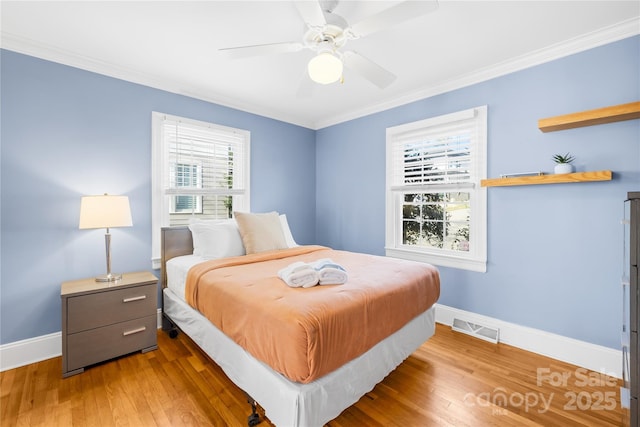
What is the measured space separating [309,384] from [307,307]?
37 cm

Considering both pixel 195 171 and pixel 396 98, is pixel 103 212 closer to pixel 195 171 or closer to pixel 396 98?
pixel 195 171

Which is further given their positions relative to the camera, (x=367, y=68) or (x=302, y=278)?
(x=367, y=68)

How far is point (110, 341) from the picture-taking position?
2.27 meters

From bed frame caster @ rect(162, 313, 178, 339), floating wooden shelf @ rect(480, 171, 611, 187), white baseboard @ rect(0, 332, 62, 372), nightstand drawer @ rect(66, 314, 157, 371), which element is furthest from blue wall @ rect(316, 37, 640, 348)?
white baseboard @ rect(0, 332, 62, 372)

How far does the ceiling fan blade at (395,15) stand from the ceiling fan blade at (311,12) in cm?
20

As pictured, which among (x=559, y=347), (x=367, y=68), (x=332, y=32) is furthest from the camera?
(x=559, y=347)

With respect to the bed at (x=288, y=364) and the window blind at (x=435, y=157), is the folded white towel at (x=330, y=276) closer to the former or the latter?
the bed at (x=288, y=364)

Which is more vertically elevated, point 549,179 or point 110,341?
point 549,179

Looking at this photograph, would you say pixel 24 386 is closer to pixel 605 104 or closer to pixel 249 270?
pixel 249 270

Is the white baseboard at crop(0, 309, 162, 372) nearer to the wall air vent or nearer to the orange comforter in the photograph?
the orange comforter

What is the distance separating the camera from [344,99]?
355cm

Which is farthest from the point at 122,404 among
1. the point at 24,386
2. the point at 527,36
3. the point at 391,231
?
the point at 527,36

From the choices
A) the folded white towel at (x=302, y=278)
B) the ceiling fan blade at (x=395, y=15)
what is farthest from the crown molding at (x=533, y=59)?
the folded white towel at (x=302, y=278)

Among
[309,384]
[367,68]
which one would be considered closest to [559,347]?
[309,384]
